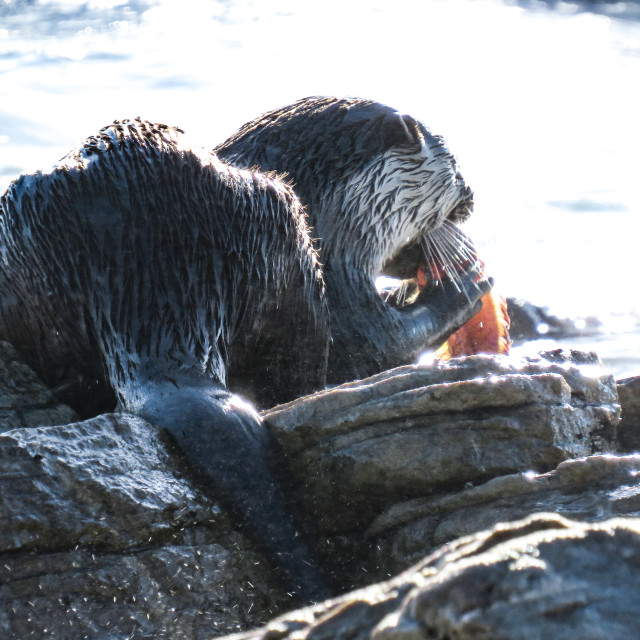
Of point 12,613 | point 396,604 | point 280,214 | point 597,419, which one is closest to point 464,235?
point 280,214

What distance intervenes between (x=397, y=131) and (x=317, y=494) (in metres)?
2.26

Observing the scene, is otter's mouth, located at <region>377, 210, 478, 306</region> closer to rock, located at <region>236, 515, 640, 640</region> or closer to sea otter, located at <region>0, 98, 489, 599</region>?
sea otter, located at <region>0, 98, 489, 599</region>

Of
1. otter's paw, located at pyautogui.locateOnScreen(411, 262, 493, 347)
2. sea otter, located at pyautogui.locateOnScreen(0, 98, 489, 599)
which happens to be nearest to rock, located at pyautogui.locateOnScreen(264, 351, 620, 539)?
sea otter, located at pyautogui.locateOnScreen(0, 98, 489, 599)

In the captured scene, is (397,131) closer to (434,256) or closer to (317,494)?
(434,256)

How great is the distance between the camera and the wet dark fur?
107 inches

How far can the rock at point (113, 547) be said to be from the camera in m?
2.05

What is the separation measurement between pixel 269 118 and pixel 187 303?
1.70 meters

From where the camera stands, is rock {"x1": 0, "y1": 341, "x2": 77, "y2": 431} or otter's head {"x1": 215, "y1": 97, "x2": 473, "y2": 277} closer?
rock {"x1": 0, "y1": 341, "x2": 77, "y2": 431}

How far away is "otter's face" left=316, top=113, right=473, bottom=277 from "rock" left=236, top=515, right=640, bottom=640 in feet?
10.2

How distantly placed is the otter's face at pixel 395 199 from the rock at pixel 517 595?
3113 mm

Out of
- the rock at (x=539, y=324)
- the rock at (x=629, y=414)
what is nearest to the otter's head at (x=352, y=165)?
the rock at (x=629, y=414)

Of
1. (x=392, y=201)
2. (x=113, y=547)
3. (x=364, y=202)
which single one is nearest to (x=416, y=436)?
(x=113, y=547)

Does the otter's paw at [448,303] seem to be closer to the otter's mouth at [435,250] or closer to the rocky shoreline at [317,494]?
the otter's mouth at [435,250]

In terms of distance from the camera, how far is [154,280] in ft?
9.37
